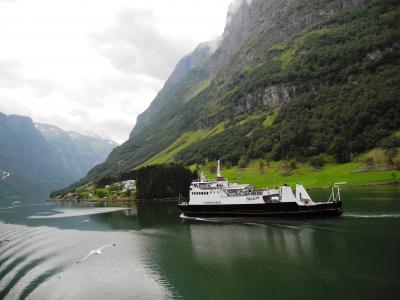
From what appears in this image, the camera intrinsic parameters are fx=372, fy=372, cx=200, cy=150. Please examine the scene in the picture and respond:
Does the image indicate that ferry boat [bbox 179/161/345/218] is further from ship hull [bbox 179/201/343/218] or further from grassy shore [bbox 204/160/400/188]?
grassy shore [bbox 204/160/400/188]

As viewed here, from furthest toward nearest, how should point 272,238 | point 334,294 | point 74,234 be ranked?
point 74,234, point 272,238, point 334,294

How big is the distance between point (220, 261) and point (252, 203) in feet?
146

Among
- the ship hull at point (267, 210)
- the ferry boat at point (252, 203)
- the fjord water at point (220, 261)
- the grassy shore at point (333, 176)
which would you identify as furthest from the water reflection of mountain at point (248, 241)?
the grassy shore at point (333, 176)

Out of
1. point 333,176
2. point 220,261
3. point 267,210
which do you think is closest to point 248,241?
point 220,261

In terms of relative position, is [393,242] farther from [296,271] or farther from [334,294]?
[334,294]

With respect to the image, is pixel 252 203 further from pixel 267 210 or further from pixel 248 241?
pixel 248 241

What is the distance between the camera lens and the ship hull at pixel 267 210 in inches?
3634

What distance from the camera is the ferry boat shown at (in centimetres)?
9494

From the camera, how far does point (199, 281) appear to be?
5159cm

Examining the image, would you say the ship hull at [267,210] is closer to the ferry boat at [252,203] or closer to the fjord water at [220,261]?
the ferry boat at [252,203]

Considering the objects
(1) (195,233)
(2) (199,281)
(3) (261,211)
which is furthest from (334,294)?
(3) (261,211)

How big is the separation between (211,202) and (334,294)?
71.4 metres

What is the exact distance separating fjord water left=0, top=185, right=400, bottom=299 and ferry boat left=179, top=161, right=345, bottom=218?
470cm

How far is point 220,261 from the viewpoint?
60.9 m
